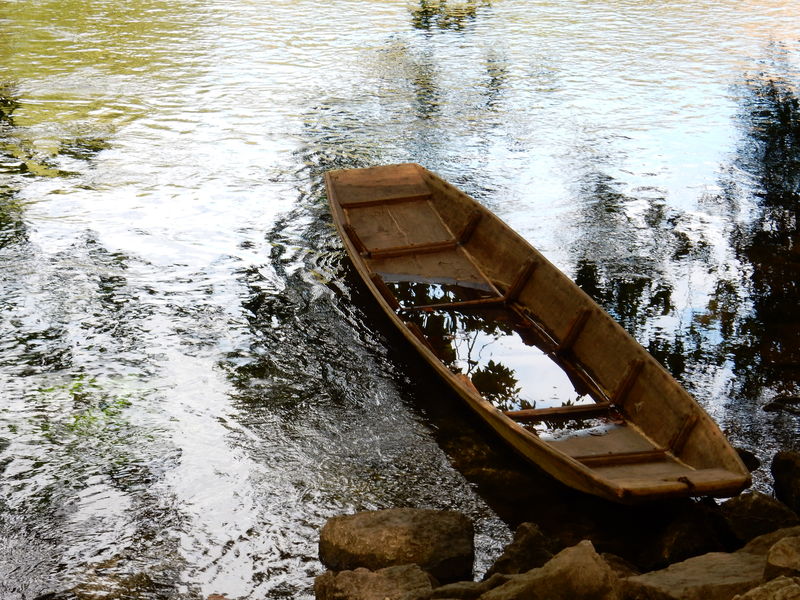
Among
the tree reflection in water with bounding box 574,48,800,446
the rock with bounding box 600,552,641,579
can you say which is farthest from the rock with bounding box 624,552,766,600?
the tree reflection in water with bounding box 574,48,800,446

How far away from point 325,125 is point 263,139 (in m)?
1.07

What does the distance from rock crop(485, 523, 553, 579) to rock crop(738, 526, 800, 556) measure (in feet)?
3.48

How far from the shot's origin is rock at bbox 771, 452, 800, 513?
564 cm

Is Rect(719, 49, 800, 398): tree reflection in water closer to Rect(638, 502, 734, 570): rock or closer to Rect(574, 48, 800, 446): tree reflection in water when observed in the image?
Rect(574, 48, 800, 446): tree reflection in water

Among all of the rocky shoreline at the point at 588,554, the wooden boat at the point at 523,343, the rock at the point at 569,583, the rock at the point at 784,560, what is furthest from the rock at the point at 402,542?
the rock at the point at 784,560

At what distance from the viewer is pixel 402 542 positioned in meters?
5.20

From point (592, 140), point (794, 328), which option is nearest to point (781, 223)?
point (794, 328)

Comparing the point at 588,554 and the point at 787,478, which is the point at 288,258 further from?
the point at 588,554

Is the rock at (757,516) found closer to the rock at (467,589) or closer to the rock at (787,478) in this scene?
the rock at (787,478)

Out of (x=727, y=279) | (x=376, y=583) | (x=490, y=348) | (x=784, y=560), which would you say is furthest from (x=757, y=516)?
(x=727, y=279)

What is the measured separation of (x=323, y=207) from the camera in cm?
1098

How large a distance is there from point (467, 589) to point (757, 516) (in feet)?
6.28

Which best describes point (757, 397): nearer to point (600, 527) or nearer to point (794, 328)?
point (794, 328)

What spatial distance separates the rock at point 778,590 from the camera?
3605 mm
